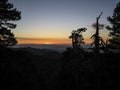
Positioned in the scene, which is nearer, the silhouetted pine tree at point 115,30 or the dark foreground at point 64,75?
the dark foreground at point 64,75

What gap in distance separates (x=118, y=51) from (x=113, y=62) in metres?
11.1

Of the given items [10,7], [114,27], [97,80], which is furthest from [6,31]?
[114,27]

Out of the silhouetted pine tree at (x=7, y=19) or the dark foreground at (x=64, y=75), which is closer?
the dark foreground at (x=64, y=75)

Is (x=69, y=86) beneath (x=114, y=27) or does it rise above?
beneath

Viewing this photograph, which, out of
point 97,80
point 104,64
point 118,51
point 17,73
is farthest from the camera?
point 118,51

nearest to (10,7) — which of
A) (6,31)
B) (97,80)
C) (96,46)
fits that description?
(6,31)

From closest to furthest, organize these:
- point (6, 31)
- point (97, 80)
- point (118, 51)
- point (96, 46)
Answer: point (97, 80)
point (96, 46)
point (6, 31)
point (118, 51)

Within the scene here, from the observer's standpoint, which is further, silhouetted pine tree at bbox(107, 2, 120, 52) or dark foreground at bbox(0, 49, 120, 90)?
silhouetted pine tree at bbox(107, 2, 120, 52)

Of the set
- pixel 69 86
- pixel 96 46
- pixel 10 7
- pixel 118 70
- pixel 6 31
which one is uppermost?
pixel 10 7

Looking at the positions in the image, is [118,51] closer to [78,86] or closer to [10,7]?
[78,86]

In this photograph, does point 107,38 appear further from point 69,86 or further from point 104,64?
point 69,86

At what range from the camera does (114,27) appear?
39.2m

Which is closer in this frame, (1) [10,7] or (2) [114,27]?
(1) [10,7]

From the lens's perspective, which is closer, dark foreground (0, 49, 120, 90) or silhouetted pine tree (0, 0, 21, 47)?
dark foreground (0, 49, 120, 90)
